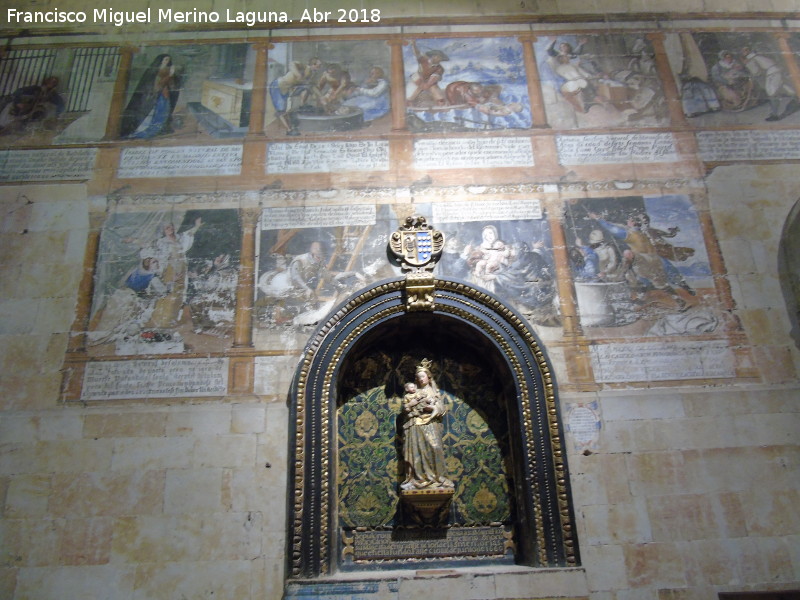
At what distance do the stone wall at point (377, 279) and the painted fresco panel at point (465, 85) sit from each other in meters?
0.04

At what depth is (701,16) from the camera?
9086mm

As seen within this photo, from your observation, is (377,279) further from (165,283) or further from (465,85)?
(465,85)

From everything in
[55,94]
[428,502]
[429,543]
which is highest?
[55,94]

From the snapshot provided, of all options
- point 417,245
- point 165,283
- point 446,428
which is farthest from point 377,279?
point 165,283

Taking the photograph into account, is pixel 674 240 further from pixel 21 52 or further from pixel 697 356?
pixel 21 52

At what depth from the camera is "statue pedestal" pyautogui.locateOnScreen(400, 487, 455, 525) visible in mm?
6699

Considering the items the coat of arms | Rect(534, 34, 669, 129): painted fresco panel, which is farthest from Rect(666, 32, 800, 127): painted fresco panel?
the coat of arms

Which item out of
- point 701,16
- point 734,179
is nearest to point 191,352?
point 734,179

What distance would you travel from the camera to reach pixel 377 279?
7.43 metres

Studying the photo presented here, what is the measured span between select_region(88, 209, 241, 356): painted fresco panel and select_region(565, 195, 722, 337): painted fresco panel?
4053mm

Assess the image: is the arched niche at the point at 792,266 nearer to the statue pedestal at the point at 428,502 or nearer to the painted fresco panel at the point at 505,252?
the painted fresco panel at the point at 505,252

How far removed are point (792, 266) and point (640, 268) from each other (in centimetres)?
177

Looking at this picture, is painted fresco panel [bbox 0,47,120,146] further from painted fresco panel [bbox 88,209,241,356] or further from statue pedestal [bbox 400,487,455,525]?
statue pedestal [bbox 400,487,455,525]

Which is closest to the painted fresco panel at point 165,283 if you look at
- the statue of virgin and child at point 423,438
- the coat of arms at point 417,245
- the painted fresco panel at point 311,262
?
the painted fresco panel at point 311,262
